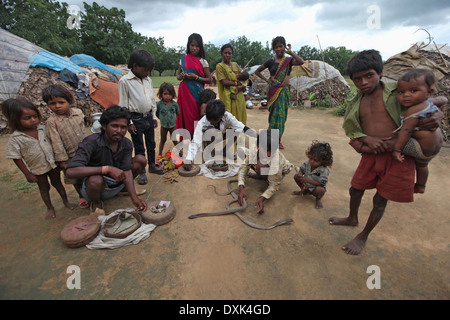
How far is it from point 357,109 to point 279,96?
2496 millimetres

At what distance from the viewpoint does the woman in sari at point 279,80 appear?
3.93 m

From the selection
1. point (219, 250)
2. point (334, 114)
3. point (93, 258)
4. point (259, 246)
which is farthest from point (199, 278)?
point (334, 114)

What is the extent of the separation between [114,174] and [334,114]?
8.47 m

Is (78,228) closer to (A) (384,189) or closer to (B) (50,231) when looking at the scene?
(B) (50,231)

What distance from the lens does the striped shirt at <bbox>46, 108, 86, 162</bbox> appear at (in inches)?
87.3

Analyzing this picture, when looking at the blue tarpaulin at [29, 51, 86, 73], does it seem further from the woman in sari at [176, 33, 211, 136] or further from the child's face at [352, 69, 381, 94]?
the child's face at [352, 69, 381, 94]

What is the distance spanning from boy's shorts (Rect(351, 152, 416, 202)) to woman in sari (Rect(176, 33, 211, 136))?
9.57ft

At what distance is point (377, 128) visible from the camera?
5.66 ft

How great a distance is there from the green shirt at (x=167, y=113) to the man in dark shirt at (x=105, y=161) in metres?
1.42

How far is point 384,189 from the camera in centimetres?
173

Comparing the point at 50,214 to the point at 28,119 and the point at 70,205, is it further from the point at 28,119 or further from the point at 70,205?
the point at 28,119

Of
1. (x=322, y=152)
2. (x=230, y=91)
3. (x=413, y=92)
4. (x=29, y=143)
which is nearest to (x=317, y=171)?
(x=322, y=152)

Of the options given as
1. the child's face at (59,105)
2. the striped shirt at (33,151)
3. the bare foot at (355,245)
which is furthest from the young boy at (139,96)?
the bare foot at (355,245)

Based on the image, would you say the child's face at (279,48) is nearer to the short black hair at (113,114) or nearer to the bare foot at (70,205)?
the short black hair at (113,114)
